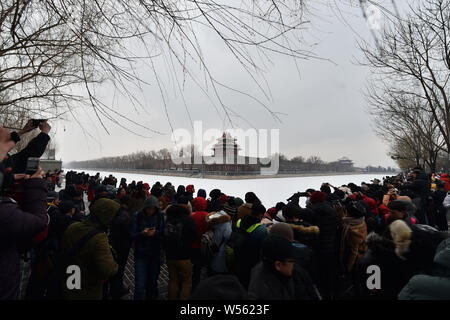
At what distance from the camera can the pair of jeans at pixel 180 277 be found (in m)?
3.15

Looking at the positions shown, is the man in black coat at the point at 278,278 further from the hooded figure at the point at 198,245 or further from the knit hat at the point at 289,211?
the hooded figure at the point at 198,245

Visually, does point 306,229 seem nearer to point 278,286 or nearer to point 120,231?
point 278,286

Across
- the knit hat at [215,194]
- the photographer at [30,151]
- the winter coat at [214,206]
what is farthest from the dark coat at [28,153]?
the knit hat at [215,194]

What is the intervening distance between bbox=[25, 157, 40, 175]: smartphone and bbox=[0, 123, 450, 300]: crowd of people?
99 mm

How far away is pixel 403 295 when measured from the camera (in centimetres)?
162

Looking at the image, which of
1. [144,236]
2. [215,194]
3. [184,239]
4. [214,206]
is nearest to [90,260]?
[144,236]

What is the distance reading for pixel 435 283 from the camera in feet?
5.04

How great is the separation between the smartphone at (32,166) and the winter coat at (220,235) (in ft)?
7.08

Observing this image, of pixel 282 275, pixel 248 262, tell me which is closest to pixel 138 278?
pixel 248 262

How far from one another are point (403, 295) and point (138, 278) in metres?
3.10

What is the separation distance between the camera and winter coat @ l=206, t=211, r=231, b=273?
3.16 m

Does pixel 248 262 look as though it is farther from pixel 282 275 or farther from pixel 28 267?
pixel 28 267

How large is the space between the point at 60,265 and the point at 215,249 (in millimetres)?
1797

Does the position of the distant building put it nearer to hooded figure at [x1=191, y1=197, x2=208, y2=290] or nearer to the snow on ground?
the snow on ground
